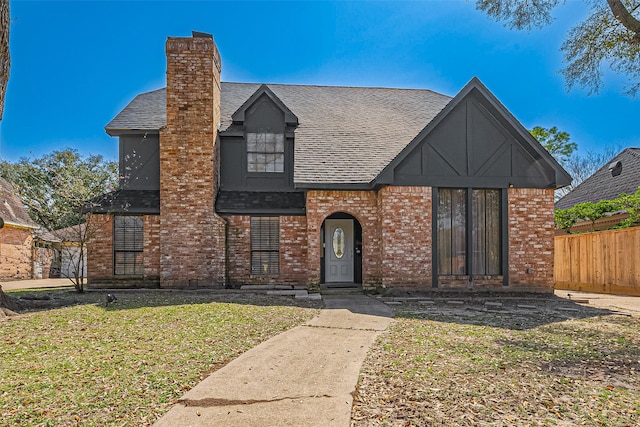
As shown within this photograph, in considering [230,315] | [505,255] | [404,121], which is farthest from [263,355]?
[404,121]

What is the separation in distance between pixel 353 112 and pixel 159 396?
1432 cm

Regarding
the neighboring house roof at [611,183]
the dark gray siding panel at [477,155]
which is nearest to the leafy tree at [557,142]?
the neighboring house roof at [611,183]

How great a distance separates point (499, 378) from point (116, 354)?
171 inches

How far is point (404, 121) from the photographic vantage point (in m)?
16.3

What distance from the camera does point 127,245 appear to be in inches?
532

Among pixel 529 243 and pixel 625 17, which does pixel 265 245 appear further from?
pixel 625 17

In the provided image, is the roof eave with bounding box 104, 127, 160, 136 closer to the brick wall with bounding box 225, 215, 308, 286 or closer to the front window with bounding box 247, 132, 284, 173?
the front window with bounding box 247, 132, 284, 173

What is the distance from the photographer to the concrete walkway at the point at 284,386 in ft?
11.4

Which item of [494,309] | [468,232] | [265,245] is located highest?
[468,232]

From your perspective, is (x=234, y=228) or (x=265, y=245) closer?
(x=234, y=228)

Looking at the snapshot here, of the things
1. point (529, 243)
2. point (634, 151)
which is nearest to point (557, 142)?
point (634, 151)

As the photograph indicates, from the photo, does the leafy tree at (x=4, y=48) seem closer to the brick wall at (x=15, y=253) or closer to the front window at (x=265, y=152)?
the front window at (x=265, y=152)

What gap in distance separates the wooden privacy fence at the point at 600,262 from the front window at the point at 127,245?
1510cm

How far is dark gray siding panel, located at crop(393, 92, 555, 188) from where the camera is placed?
1233 cm
